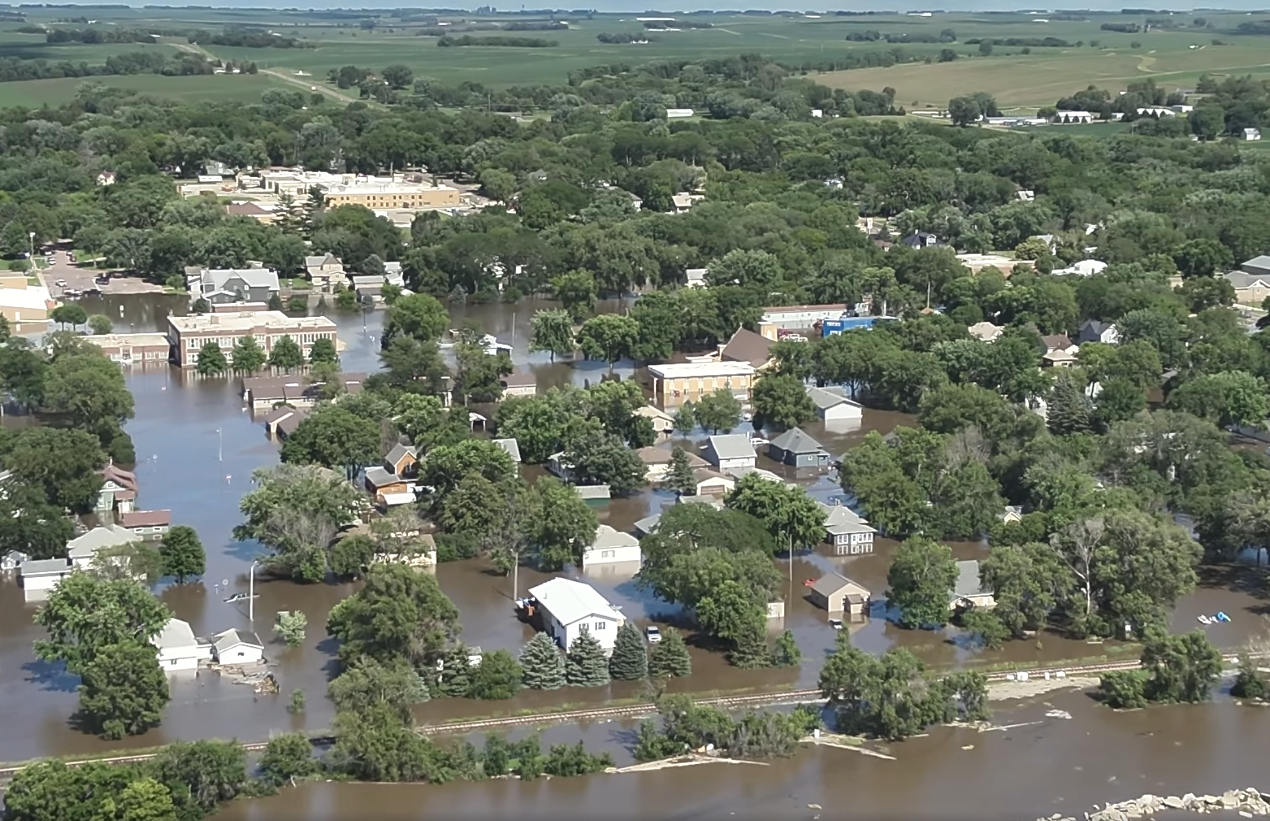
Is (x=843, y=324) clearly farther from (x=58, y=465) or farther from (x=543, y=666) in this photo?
(x=543, y=666)

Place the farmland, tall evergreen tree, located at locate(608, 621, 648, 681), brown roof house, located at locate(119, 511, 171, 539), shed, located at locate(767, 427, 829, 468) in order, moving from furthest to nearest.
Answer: the farmland → shed, located at locate(767, 427, 829, 468) → brown roof house, located at locate(119, 511, 171, 539) → tall evergreen tree, located at locate(608, 621, 648, 681)

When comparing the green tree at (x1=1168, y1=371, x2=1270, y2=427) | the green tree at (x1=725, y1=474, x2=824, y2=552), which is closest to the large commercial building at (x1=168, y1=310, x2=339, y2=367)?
the green tree at (x1=725, y1=474, x2=824, y2=552)

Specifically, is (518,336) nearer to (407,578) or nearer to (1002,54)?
(407,578)

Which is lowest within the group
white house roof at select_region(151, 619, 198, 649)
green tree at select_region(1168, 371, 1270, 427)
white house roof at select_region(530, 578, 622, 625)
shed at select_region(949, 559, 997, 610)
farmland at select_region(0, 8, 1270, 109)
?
farmland at select_region(0, 8, 1270, 109)

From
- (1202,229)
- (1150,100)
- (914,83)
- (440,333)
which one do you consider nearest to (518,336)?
(440,333)

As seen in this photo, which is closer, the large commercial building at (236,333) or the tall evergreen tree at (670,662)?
the tall evergreen tree at (670,662)

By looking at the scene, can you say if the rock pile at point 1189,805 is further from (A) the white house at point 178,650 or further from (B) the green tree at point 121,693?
(A) the white house at point 178,650

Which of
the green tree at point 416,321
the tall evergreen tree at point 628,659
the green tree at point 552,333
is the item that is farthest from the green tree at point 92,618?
the green tree at point 416,321

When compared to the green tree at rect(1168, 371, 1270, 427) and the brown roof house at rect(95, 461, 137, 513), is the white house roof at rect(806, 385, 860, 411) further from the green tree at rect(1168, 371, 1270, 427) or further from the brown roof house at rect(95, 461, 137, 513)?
the brown roof house at rect(95, 461, 137, 513)
